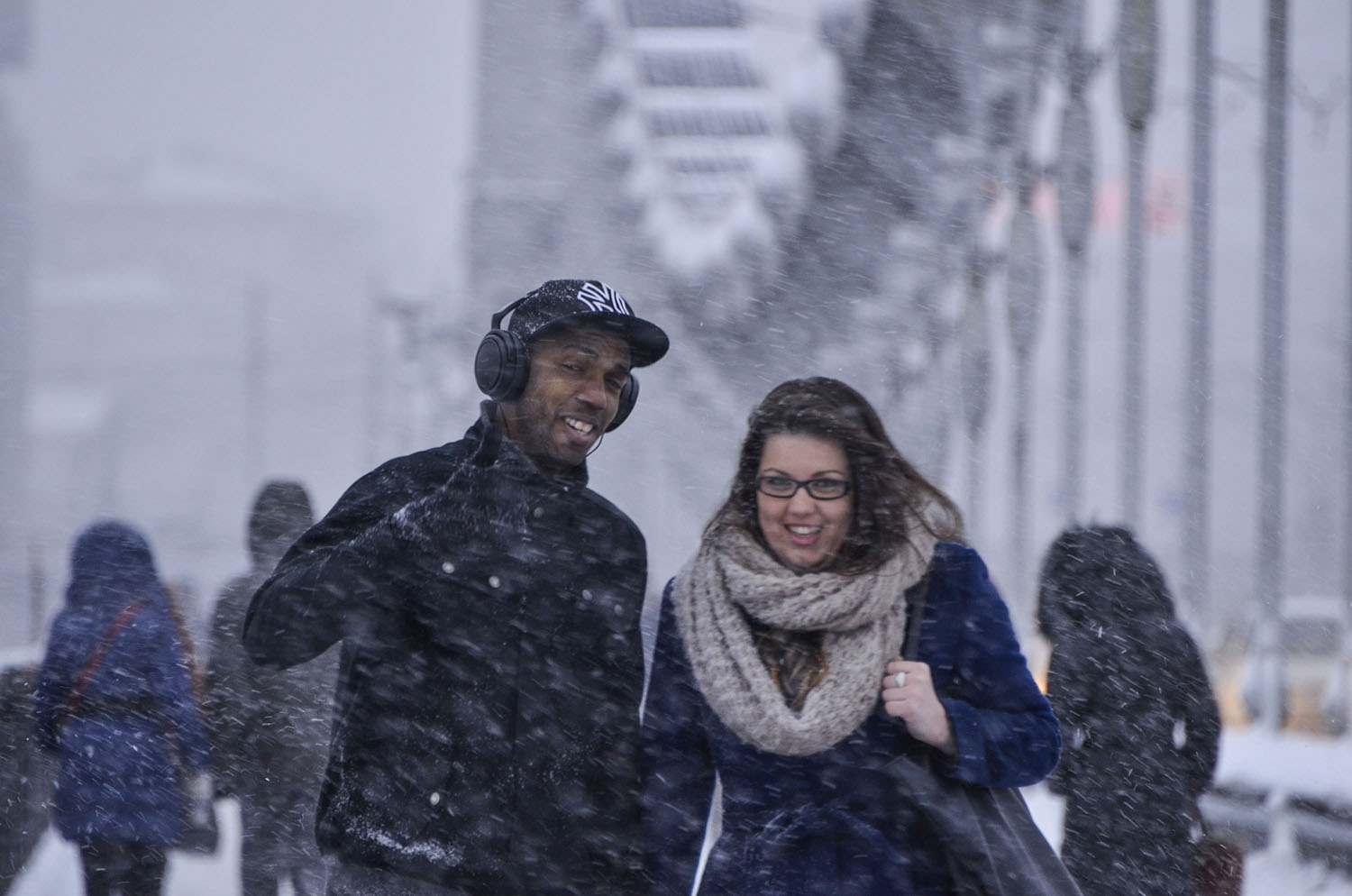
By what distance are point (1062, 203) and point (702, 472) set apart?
1807 inches

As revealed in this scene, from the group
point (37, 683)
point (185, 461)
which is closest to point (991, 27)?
point (37, 683)

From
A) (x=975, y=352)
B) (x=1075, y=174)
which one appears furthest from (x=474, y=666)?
(x=975, y=352)

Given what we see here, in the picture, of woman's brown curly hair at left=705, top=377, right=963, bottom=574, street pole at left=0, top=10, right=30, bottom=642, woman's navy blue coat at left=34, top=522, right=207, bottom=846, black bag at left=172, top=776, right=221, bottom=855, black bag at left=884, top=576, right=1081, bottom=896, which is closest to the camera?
black bag at left=884, top=576, right=1081, bottom=896

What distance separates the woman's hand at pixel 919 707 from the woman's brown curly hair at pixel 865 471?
0.23 meters

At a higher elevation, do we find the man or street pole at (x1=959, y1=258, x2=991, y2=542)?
the man

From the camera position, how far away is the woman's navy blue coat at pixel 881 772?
276 cm

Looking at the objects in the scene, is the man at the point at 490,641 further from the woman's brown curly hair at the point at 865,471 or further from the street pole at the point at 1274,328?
the street pole at the point at 1274,328

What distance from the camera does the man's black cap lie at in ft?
9.75

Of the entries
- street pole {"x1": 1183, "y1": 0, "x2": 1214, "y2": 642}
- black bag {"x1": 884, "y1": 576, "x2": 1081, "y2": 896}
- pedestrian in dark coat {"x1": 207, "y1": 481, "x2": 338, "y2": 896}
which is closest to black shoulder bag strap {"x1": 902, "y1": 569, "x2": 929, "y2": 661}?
black bag {"x1": 884, "y1": 576, "x2": 1081, "y2": 896}

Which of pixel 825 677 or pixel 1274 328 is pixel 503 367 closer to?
pixel 825 677

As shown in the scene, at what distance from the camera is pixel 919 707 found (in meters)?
2.73

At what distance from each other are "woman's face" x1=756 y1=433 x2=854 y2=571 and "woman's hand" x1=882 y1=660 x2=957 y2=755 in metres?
0.27

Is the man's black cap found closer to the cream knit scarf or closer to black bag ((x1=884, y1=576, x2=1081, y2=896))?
the cream knit scarf

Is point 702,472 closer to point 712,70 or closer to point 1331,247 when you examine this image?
point 712,70
